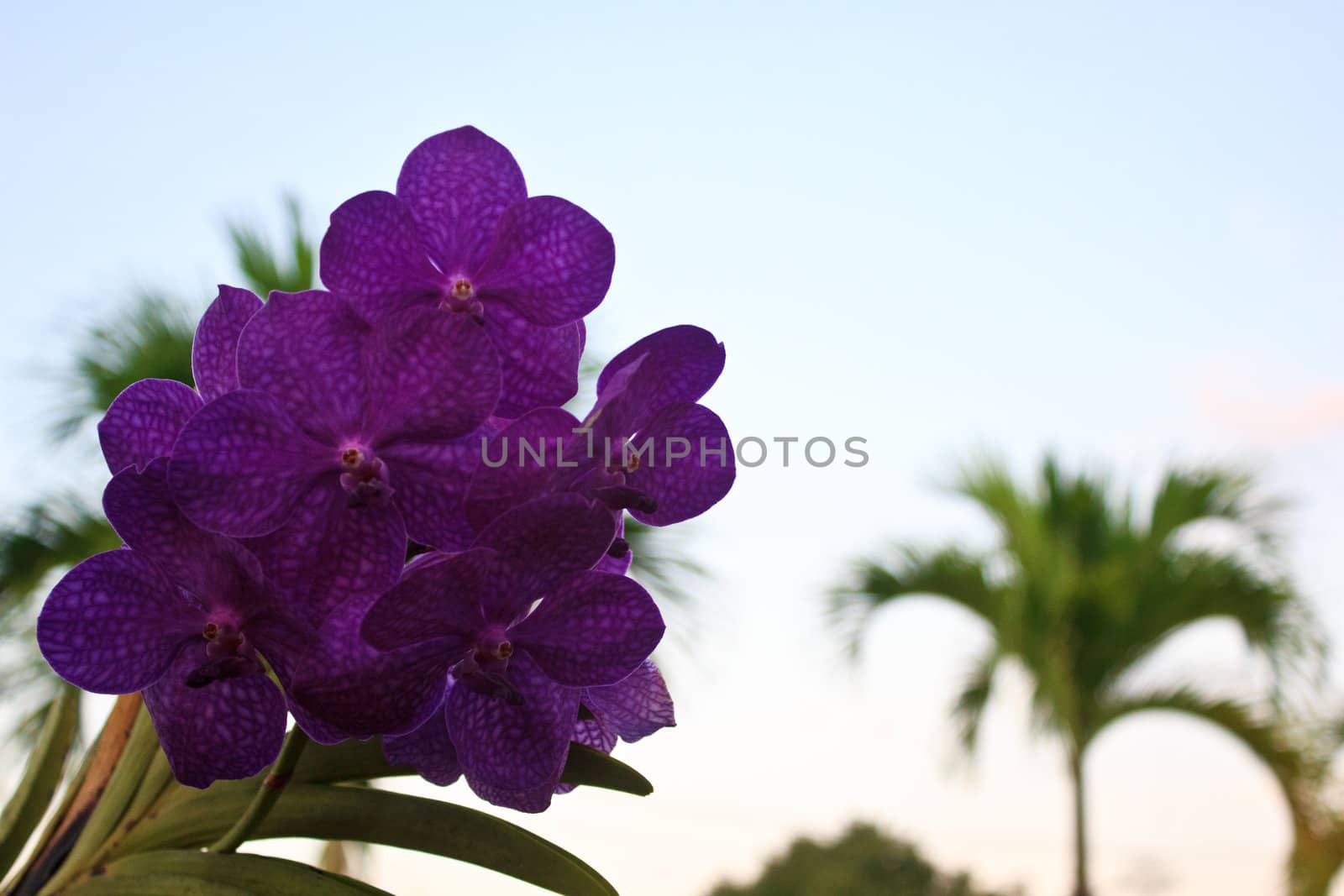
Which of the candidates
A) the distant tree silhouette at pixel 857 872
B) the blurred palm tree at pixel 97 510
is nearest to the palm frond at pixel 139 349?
the blurred palm tree at pixel 97 510

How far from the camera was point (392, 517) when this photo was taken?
1.43ft

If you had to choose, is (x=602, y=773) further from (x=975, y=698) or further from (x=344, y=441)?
(x=975, y=698)

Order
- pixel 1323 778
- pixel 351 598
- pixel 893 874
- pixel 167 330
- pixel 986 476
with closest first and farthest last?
pixel 351 598
pixel 167 330
pixel 1323 778
pixel 986 476
pixel 893 874

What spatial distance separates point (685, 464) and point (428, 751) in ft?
0.58

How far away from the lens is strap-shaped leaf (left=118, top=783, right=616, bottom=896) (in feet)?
1.64

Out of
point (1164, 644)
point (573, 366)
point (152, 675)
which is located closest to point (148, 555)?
point (152, 675)

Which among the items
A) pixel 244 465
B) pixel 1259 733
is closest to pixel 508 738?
pixel 244 465

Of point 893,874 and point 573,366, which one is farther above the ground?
point 893,874

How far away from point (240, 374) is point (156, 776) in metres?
0.30

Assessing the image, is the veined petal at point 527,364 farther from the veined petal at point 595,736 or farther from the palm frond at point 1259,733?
the palm frond at point 1259,733

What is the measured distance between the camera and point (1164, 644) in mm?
4312

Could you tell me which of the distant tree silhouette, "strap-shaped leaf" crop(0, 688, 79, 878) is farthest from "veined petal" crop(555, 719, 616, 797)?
the distant tree silhouette

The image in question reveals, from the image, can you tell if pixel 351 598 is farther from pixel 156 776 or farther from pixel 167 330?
pixel 167 330

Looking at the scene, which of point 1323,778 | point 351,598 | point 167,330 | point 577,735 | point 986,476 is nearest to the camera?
point 351,598
